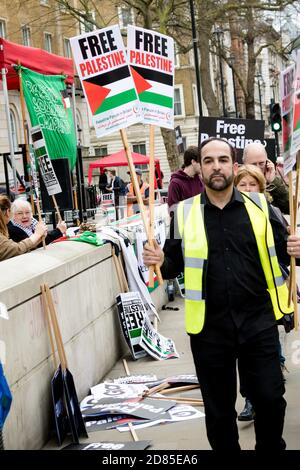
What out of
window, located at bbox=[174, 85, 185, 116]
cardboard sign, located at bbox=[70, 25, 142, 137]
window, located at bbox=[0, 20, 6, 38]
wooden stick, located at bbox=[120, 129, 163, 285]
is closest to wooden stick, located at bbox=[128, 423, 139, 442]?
wooden stick, located at bbox=[120, 129, 163, 285]

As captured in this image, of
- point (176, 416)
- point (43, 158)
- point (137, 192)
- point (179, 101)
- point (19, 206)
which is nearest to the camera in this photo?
point (137, 192)

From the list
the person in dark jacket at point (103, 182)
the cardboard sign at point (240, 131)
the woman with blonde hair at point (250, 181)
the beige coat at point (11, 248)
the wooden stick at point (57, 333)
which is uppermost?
the cardboard sign at point (240, 131)

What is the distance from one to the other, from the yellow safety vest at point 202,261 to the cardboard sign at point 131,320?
414 cm

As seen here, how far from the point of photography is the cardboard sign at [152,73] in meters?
5.50

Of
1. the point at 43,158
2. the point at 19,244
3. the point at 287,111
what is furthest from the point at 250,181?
the point at 43,158

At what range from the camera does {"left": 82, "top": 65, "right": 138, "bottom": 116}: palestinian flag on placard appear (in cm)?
532

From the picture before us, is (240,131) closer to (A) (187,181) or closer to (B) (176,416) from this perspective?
(A) (187,181)

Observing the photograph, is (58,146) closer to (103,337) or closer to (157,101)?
(103,337)

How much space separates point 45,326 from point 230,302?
2.13 metres

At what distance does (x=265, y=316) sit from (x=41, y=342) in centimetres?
209

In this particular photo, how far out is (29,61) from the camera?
37.9 feet

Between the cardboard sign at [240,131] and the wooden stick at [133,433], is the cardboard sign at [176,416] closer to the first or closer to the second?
the wooden stick at [133,433]

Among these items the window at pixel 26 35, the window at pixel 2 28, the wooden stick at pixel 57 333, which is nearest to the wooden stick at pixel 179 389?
the wooden stick at pixel 57 333
